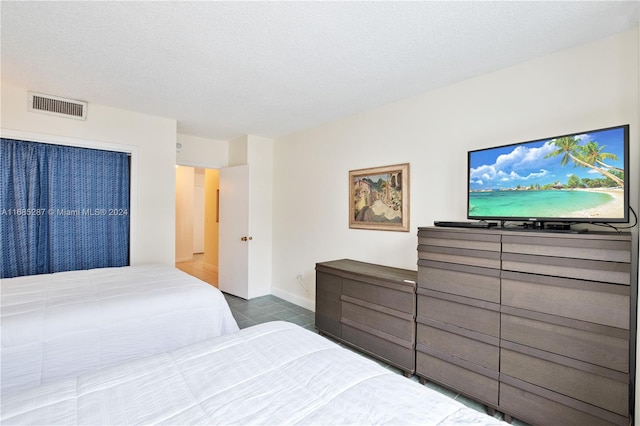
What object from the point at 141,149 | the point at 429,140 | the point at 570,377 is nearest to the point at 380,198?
the point at 429,140

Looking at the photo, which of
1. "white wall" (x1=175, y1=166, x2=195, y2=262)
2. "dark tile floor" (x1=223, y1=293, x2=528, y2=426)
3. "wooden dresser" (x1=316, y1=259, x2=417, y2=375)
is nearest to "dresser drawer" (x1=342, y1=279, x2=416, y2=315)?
"wooden dresser" (x1=316, y1=259, x2=417, y2=375)

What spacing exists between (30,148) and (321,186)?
3177 mm

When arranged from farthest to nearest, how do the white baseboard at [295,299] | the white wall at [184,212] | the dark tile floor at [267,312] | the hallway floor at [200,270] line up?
the white wall at [184,212], the hallway floor at [200,270], the white baseboard at [295,299], the dark tile floor at [267,312]

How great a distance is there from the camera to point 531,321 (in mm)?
1816

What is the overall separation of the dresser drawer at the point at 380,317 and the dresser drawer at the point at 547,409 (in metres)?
0.70

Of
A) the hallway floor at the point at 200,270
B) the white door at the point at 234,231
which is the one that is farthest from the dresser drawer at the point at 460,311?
the hallway floor at the point at 200,270

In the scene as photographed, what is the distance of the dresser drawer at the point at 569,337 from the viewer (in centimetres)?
156

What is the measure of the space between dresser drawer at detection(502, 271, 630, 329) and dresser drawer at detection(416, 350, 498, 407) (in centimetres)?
58

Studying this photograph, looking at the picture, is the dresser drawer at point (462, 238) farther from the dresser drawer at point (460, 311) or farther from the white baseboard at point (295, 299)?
the white baseboard at point (295, 299)

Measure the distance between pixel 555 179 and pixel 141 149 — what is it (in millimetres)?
4161

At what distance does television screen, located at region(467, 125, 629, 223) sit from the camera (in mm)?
1693

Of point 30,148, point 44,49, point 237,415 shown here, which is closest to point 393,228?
point 237,415

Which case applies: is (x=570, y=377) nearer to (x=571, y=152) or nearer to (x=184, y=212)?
(x=571, y=152)

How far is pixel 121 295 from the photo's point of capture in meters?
2.16
